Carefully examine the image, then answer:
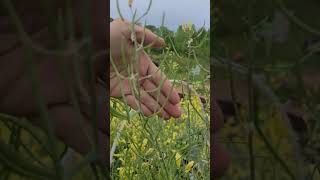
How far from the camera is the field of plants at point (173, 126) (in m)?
1.18

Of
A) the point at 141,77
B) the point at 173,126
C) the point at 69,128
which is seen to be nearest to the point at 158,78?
the point at 141,77

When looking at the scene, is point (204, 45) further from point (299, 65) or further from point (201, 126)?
point (299, 65)

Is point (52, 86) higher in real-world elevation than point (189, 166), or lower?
higher

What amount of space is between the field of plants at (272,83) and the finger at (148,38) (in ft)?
0.72

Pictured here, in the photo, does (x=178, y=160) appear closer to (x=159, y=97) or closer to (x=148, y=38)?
(x=159, y=97)

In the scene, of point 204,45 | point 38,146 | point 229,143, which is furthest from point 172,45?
point 38,146

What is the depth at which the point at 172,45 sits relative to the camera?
1.21 m

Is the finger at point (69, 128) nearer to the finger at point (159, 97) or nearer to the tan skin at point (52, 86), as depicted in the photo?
the tan skin at point (52, 86)

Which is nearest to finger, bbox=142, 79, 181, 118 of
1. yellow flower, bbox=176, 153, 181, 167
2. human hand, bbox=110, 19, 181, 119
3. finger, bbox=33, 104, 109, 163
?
human hand, bbox=110, 19, 181, 119

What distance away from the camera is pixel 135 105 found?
1.19 meters

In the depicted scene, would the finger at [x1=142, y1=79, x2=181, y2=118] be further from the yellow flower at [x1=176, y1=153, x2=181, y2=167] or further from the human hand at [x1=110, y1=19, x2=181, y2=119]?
the yellow flower at [x1=176, y1=153, x2=181, y2=167]

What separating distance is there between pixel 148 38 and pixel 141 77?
97 mm

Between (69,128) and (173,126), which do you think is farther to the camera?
(173,126)

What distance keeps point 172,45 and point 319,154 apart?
45cm
